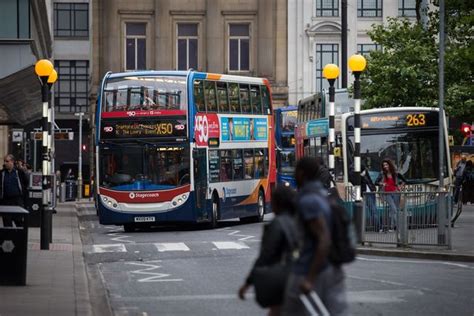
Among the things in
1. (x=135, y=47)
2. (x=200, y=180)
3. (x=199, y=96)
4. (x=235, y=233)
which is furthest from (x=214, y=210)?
(x=135, y=47)

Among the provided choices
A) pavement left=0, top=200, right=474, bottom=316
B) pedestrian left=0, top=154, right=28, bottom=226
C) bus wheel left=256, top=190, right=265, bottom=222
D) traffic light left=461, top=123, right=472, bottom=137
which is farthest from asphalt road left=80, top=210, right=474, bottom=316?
traffic light left=461, top=123, right=472, bottom=137

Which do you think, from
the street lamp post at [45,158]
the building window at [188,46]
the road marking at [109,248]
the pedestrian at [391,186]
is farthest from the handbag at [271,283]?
the building window at [188,46]

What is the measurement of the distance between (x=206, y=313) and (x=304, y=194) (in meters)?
6.20

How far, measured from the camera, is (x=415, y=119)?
32.0 metres

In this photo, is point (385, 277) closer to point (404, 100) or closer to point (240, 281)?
point (240, 281)

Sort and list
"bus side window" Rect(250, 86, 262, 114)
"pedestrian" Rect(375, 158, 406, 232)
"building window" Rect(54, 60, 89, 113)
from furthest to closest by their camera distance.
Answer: "building window" Rect(54, 60, 89, 113) < "bus side window" Rect(250, 86, 262, 114) < "pedestrian" Rect(375, 158, 406, 232)

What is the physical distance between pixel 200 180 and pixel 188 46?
3827 centimetres

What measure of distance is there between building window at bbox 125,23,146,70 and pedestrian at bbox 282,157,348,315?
201 feet

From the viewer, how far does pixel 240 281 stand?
19.0 metres

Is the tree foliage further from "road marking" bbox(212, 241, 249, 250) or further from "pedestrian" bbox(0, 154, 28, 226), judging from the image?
"pedestrian" bbox(0, 154, 28, 226)

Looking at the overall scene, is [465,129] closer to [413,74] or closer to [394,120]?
[413,74]

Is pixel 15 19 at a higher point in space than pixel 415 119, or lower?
higher

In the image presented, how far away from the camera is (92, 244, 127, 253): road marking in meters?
26.5

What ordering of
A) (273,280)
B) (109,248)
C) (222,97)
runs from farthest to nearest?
(222,97) < (109,248) < (273,280)
